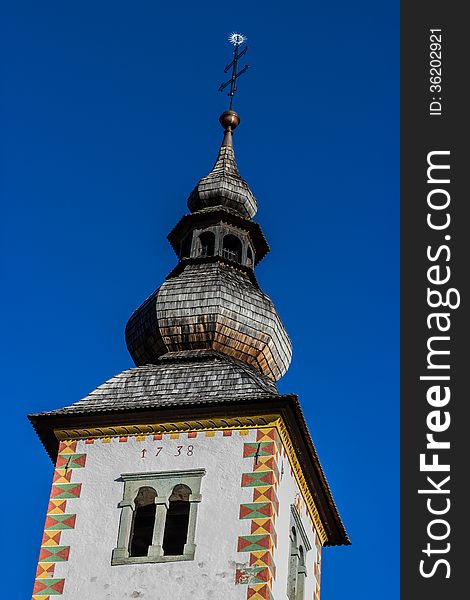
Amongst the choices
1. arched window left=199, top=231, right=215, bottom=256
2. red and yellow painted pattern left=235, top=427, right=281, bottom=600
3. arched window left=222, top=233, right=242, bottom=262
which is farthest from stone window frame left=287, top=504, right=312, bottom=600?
arched window left=199, top=231, right=215, bottom=256

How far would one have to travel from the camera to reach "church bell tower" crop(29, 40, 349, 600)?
25344mm

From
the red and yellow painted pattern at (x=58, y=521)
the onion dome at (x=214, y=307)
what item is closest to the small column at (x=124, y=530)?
the red and yellow painted pattern at (x=58, y=521)

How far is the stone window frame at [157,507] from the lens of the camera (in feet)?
83.8

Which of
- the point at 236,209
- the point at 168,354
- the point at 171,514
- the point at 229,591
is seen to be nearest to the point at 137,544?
the point at 171,514

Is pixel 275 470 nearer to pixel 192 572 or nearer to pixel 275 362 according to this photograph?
pixel 192 572

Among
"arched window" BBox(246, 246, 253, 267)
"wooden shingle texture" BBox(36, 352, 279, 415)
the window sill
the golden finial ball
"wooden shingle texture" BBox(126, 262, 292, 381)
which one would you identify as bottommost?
the window sill

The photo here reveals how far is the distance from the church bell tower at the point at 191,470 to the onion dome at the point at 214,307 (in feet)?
0.10

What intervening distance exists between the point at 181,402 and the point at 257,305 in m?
4.07

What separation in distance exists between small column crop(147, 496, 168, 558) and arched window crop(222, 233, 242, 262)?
760 cm

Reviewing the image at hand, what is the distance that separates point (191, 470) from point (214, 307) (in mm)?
4554

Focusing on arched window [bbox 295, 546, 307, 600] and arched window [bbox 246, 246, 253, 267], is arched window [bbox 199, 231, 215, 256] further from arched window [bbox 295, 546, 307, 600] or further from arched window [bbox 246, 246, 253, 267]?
arched window [bbox 295, 546, 307, 600]

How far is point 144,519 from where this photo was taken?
87.5 ft

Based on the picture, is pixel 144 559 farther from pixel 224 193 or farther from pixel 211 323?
pixel 224 193

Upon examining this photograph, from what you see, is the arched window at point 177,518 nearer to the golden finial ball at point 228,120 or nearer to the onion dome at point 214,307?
the onion dome at point 214,307
